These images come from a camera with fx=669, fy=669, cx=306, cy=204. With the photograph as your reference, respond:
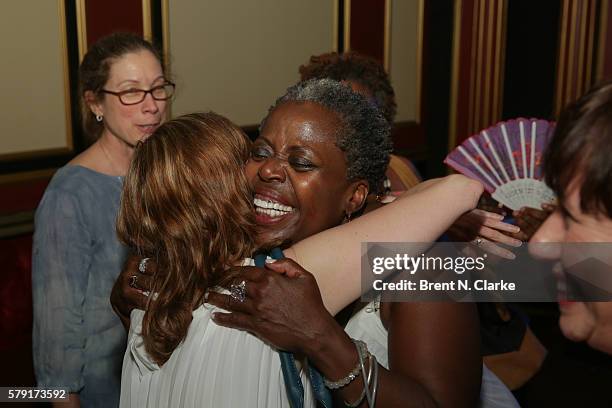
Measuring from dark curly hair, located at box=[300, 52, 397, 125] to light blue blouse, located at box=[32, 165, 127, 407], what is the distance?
1.04 metres

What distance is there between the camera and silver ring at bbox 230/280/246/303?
132 centimetres

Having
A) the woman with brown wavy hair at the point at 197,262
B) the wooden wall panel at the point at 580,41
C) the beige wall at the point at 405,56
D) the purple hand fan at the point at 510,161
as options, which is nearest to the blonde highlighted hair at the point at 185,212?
the woman with brown wavy hair at the point at 197,262

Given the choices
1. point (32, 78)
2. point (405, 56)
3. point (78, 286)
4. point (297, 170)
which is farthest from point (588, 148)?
point (405, 56)

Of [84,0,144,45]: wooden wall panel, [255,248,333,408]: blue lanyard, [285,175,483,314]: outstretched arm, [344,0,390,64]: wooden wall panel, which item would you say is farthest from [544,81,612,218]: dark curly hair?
[344,0,390,64]: wooden wall panel

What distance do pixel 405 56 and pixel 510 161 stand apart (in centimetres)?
357

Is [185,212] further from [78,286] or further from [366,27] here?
[366,27]

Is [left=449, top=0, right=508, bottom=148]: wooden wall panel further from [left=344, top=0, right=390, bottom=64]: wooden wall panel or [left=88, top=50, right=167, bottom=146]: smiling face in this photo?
[left=88, top=50, right=167, bottom=146]: smiling face

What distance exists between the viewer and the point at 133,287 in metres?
1.49

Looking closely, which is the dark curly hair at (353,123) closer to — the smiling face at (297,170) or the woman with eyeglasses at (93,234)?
the smiling face at (297,170)

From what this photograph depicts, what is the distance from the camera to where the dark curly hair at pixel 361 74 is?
2.82 m

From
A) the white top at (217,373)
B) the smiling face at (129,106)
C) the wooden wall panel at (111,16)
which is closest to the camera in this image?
the white top at (217,373)

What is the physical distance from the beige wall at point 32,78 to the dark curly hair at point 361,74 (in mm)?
1359

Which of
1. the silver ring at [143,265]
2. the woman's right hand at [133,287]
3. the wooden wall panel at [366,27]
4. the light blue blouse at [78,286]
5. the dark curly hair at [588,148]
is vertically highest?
the wooden wall panel at [366,27]

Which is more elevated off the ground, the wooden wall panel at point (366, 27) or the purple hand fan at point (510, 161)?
the wooden wall panel at point (366, 27)
